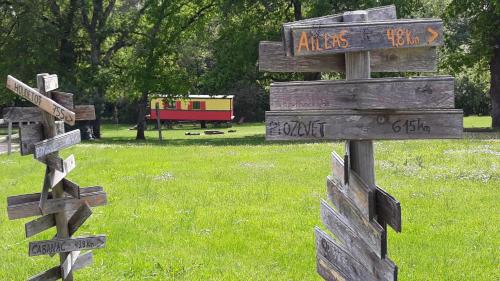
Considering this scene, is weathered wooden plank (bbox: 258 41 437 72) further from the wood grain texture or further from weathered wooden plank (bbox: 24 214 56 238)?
weathered wooden plank (bbox: 24 214 56 238)

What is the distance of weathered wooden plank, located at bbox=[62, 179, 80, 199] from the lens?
262 inches

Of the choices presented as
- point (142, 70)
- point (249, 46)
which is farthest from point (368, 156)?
point (142, 70)

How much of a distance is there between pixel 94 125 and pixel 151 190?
28871 millimetres

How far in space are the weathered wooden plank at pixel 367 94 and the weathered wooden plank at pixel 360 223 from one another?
86cm

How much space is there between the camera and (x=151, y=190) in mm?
14312

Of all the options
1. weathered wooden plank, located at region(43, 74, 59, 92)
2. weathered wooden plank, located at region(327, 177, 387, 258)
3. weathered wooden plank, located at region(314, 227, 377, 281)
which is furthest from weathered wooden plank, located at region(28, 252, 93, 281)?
weathered wooden plank, located at region(327, 177, 387, 258)

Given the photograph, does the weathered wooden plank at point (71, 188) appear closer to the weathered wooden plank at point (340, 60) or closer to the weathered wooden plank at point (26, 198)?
the weathered wooden plank at point (26, 198)

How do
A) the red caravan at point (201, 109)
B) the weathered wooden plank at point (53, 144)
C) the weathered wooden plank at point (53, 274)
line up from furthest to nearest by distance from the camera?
the red caravan at point (201, 109), the weathered wooden plank at point (53, 274), the weathered wooden plank at point (53, 144)

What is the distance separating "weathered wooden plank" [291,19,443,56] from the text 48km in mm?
545

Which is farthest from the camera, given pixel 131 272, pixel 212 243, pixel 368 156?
pixel 212 243

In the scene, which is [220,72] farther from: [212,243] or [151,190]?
[212,243]

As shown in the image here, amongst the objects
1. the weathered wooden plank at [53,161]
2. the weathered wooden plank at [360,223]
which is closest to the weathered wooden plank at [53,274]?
the weathered wooden plank at [53,161]

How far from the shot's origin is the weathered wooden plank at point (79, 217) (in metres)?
6.71

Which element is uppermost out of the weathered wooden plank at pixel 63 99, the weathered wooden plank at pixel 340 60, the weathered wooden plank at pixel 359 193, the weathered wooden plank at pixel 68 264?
the weathered wooden plank at pixel 340 60
